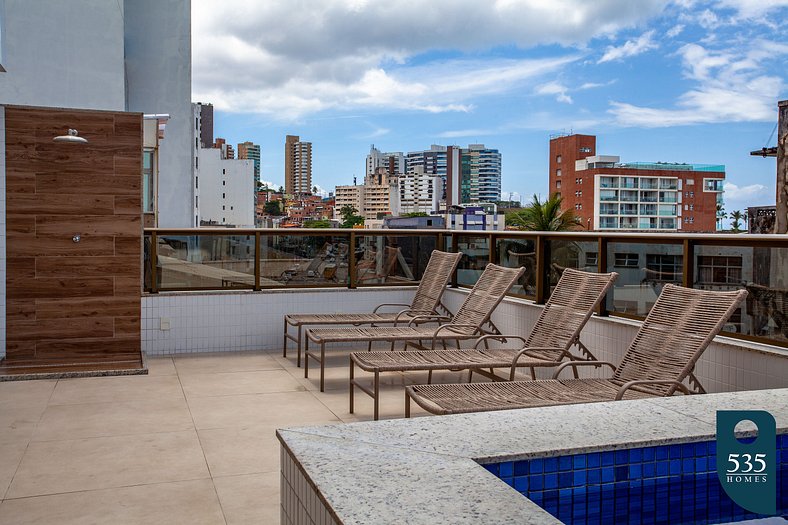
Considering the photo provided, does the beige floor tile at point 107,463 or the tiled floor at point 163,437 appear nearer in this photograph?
the tiled floor at point 163,437

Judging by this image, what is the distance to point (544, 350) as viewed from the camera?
5426 mm

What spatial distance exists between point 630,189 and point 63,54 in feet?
295

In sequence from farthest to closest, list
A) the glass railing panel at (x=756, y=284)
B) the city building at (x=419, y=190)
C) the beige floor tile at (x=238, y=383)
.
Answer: the city building at (x=419, y=190)
the beige floor tile at (x=238, y=383)
the glass railing panel at (x=756, y=284)

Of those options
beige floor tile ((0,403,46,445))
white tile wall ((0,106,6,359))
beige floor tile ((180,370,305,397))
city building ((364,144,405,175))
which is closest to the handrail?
white tile wall ((0,106,6,359))

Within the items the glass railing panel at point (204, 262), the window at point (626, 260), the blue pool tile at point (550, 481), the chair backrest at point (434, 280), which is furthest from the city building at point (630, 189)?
the blue pool tile at point (550, 481)

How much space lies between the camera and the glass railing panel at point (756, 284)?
454 cm

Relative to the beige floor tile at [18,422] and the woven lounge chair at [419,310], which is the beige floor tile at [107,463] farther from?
the woven lounge chair at [419,310]

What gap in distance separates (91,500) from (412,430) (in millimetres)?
1883

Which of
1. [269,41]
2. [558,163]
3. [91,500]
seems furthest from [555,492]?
[558,163]

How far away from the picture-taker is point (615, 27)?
10362cm

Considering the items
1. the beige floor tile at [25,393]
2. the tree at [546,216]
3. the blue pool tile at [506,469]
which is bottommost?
the beige floor tile at [25,393]

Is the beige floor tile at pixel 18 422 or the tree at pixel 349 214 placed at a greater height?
the tree at pixel 349 214

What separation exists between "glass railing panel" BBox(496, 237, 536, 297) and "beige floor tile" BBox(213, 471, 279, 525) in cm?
365

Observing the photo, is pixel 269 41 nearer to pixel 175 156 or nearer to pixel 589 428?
pixel 175 156
